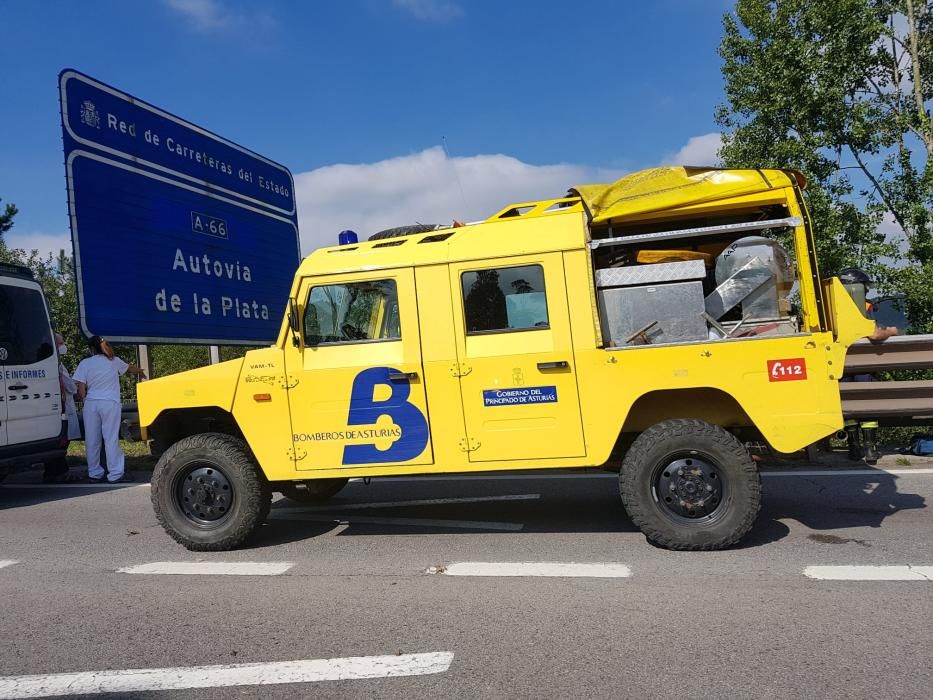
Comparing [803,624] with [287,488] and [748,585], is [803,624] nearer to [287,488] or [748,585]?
[748,585]

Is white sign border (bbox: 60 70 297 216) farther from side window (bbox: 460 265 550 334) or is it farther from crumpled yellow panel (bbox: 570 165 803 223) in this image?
crumpled yellow panel (bbox: 570 165 803 223)

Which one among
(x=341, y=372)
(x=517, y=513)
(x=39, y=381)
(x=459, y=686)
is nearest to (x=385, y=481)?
(x=517, y=513)

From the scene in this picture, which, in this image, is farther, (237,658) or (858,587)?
(858,587)

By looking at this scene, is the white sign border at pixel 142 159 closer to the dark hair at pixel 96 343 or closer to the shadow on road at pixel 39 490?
the dark hair at pixel 96 343

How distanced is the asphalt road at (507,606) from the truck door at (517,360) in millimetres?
816

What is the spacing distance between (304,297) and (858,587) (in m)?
4.10

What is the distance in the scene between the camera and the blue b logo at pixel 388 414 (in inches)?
197

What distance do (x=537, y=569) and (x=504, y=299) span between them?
1858 mm

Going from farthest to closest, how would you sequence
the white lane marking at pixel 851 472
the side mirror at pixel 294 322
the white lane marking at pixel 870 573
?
the white lane marking at pixel 851 472
the side mirror at pixel 294 322
the white lane marking at pixel 870 573

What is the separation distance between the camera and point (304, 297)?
207 inches

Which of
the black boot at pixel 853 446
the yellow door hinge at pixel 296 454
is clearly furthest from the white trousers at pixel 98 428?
the black boot at pixel 853 446

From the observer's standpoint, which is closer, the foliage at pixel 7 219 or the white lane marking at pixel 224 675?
the white lane marking at pixel 224 675

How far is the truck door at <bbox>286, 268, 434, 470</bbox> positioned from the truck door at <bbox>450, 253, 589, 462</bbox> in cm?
37

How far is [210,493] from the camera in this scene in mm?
5359
